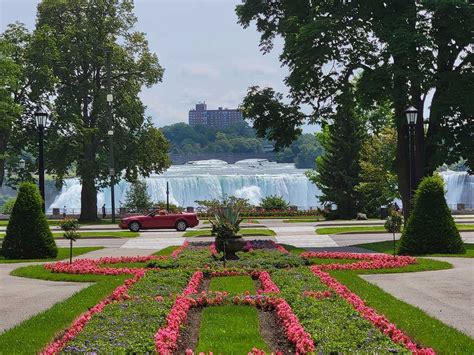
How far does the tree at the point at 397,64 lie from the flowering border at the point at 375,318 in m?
12.9

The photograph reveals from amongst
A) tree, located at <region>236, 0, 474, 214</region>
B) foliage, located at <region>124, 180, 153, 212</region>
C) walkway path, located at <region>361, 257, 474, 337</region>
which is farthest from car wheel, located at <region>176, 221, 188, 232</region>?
walkway path, located at <region>361, 257, 474, 337</region>

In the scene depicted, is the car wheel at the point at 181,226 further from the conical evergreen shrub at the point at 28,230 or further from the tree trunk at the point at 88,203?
the conical evergreen shrub at the point at 28,230

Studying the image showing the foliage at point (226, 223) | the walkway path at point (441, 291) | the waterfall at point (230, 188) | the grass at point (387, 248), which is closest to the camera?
the walkway path at point (441, 291)

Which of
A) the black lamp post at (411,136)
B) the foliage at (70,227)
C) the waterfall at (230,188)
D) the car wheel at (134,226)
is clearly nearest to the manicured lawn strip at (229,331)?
the foliage at (70,227)

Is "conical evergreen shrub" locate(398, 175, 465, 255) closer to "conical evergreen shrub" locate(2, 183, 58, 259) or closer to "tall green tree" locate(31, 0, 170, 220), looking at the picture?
"conical evergreen shrub" locate(2, 183, 58, 259)

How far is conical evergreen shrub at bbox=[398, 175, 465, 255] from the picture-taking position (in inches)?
835

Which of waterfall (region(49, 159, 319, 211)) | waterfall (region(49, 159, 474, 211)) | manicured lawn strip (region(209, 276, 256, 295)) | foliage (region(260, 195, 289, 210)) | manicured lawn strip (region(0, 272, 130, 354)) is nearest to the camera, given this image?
manicured lawn strip (region(0, 272, 130, 354))

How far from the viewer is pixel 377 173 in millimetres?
51781

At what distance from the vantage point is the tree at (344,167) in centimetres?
5412

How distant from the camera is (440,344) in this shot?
8.49m

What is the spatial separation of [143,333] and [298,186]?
8343 centimetres

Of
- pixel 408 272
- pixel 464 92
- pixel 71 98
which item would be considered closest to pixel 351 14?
pixel 464 92

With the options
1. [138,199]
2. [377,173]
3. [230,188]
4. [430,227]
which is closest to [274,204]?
[138,199]

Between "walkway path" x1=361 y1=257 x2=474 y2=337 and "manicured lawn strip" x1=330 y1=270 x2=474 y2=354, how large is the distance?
0.27 meters
